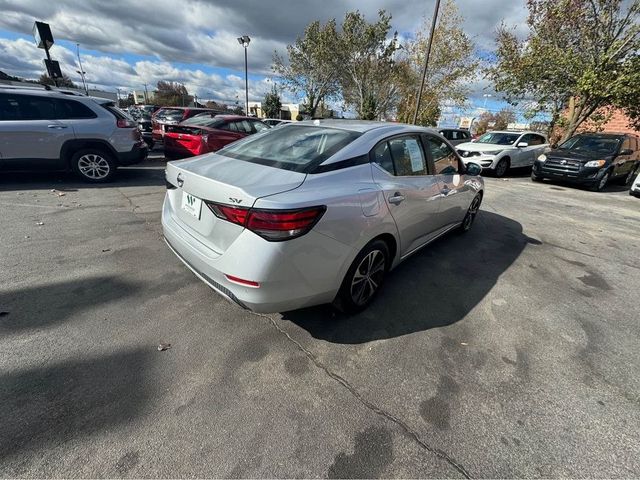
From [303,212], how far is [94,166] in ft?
21.8

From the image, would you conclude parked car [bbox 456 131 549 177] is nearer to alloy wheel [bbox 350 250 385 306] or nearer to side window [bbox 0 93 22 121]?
alloy wheel [bbox 350 250 385 306]

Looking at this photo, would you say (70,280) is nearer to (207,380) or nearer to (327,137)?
(207,380)

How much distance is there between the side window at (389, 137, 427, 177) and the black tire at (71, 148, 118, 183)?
20.8 feet

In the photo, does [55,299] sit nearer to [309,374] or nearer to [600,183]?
[309,374]

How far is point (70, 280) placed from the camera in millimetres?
3055

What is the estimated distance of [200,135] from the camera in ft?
25.8

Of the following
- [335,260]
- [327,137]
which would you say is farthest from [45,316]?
[327,137]

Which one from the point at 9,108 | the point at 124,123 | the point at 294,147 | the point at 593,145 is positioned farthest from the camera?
the point at 593,145

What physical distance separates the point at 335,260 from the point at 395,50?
30.1m

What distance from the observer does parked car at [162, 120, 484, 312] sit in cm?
194

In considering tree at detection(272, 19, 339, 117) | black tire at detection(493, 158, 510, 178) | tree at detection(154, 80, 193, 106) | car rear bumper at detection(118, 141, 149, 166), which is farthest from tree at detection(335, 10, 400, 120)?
tree at detection(154, 80, 193, 106)

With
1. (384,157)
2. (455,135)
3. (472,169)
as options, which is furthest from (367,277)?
(455,135)

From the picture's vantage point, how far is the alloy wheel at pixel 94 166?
6.35 meters

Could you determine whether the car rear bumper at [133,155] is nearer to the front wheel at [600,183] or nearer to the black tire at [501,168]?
the black tire at [501,168]
